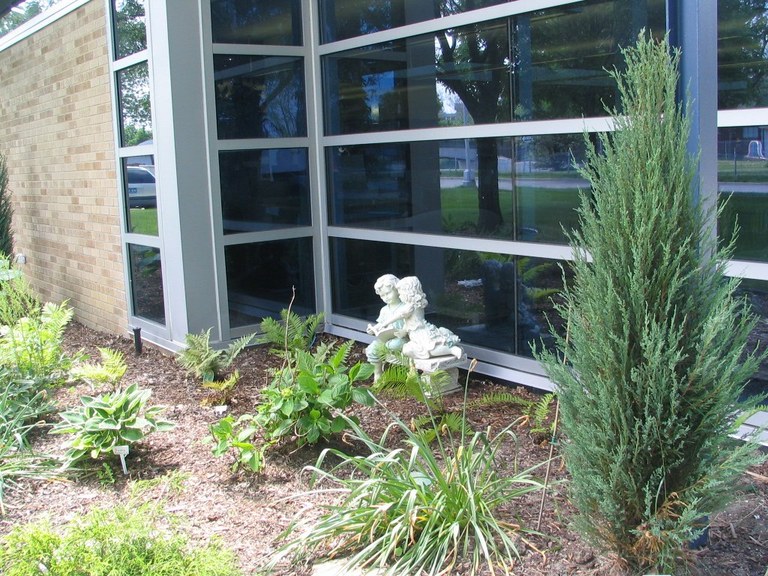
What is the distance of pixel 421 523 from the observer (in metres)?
3.63

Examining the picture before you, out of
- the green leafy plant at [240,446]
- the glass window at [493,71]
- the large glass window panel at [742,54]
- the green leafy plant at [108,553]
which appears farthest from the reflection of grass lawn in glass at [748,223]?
the green leafy plant at [108,553]

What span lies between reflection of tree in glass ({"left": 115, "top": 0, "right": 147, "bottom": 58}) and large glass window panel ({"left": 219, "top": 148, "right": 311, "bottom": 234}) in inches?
51.7

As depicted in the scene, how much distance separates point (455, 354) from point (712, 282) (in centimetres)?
285

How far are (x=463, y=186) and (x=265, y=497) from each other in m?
2.89

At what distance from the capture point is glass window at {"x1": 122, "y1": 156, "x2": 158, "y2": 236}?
24.2ft

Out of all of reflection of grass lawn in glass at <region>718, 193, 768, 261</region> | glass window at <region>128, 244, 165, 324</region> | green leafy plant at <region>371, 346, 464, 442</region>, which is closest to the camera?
reflection of grass lawn in glass at <region>718, 193, 768, 261</region>

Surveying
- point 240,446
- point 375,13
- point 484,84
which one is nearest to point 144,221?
point 375,13

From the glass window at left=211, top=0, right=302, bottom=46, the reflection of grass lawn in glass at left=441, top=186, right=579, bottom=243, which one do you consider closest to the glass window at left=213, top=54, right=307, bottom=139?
the glass window at left=211, top=0, right=302, bottom=46

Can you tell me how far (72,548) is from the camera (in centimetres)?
321

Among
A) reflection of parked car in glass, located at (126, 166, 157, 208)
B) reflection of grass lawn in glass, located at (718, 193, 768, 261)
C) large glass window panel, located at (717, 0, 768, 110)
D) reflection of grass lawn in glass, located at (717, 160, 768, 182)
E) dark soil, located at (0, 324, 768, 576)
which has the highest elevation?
large glass window panel, located at (717, 0, 768, 110)

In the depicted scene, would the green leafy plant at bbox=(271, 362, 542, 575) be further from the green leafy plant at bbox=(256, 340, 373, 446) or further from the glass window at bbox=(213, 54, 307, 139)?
the glass window at bbox=(213, 54, 307, 139)

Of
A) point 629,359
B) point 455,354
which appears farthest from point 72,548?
point 455,354

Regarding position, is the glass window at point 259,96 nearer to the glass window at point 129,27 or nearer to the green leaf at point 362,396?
the glass window at point 129,27

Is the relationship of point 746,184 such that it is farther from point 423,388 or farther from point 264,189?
point 264,189
